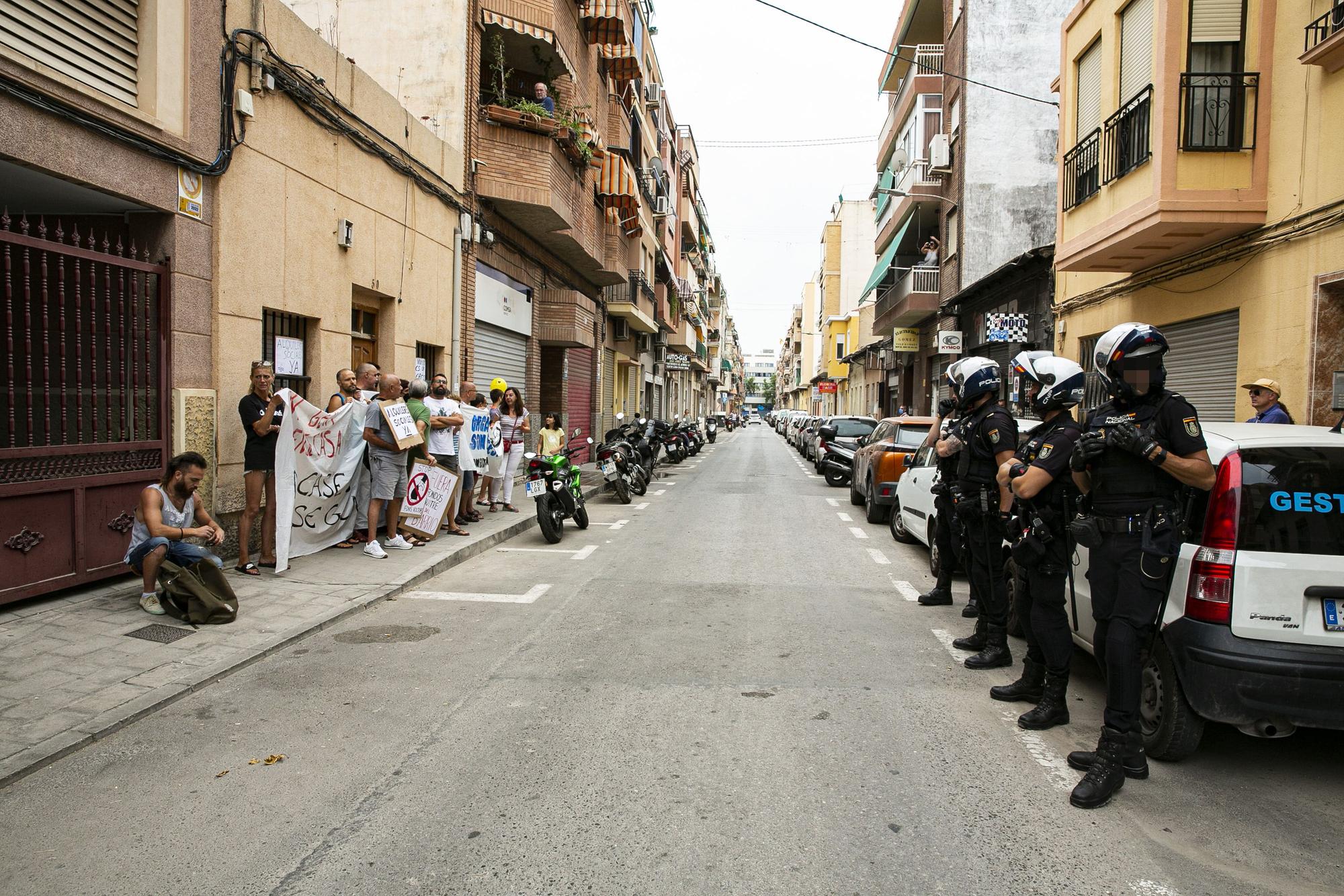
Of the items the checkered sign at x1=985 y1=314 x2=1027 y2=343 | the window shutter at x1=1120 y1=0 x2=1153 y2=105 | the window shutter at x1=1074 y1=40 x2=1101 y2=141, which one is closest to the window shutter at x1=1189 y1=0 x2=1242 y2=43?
the window shutter at x1=1120 y1=0 x2=1153 y2=105

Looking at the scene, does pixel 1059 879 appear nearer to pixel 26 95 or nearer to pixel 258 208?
pixel 26 95

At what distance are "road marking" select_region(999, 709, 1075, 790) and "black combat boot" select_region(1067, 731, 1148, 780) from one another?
0.06m

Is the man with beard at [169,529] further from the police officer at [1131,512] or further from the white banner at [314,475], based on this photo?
the police officer at [1131,512]

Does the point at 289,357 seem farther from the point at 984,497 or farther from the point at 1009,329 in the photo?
the point at 1009,329

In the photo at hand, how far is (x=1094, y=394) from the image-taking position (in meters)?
14.0

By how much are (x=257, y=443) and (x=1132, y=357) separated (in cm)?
679

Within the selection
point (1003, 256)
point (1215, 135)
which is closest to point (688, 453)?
point (1003, 256)

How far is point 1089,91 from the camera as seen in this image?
44.5 feet

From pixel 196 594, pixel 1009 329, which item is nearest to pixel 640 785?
pixel 196 594

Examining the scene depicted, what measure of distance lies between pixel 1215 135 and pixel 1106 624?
9019 millimetres

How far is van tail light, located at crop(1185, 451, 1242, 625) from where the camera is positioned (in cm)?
372

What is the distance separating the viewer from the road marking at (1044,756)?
378 cm

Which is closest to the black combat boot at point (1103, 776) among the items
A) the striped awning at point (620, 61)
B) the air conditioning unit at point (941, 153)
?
the striped awning at point (620, 61)

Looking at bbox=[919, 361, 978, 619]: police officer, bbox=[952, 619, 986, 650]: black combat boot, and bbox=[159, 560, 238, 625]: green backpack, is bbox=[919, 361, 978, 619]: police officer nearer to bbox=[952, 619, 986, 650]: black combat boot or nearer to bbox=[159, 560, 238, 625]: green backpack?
bbox=[952, 619, 986, 650]: black combat boot
